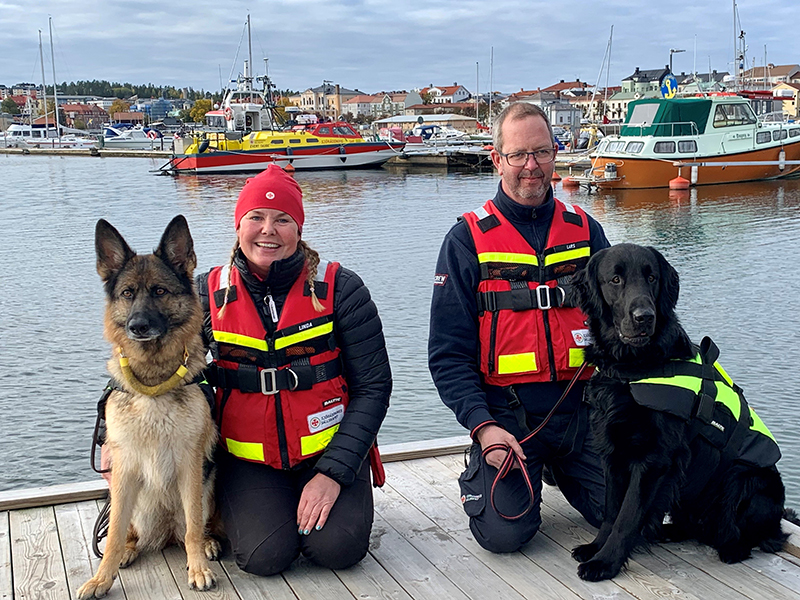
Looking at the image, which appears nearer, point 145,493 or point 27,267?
point 145,493

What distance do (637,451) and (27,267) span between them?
13765 millimetres

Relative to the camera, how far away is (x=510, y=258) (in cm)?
320

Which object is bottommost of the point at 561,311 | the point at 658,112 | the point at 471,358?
the point at 471,358

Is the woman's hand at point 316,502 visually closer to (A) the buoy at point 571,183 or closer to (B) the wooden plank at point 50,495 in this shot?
(B) the wooden plank at point 50,495

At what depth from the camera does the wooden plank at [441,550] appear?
2.74m

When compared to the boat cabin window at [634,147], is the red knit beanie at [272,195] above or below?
below

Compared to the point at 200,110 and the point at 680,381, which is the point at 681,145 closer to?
the point at 680,381

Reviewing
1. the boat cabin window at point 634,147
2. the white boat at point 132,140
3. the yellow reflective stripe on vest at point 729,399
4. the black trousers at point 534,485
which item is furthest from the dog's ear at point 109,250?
the white boat at point 132,140

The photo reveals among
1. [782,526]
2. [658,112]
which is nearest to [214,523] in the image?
[782,526]

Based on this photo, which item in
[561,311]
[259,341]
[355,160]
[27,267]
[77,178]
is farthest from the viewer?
[355,160]

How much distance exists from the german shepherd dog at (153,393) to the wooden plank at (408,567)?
68cm

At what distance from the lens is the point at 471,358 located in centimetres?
324

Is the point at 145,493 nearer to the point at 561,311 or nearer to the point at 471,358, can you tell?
the point at 471,358

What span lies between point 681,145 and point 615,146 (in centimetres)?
211
